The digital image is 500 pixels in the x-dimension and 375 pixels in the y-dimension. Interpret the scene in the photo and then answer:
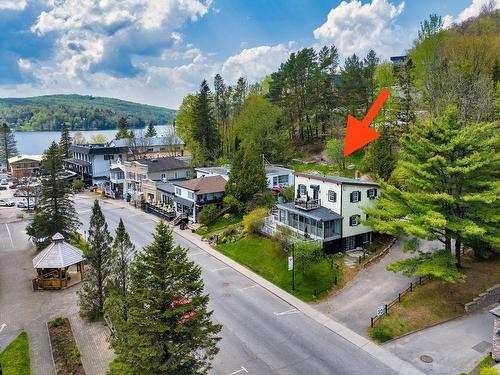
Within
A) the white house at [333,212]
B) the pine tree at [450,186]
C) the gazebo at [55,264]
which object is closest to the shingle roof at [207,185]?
the white house at [333,212]

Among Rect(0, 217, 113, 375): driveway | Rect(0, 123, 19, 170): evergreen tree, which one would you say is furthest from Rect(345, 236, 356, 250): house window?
Rect(0, 123, 19, 170): evergreen tree

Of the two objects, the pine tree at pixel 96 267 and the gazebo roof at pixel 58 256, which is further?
the gazebo roof at pixel 58 256

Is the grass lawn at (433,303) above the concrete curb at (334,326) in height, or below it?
above

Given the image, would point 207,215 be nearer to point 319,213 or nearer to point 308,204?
point 308,204

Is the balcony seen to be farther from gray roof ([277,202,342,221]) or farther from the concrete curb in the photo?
the concrete curb

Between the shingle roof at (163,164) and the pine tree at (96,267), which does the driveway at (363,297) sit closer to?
the pine tree at (96,267)

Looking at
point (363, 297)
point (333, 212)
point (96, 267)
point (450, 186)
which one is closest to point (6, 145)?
point (96, 267)
